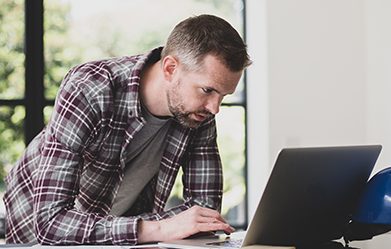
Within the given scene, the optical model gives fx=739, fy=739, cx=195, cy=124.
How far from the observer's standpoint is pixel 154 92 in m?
1.97

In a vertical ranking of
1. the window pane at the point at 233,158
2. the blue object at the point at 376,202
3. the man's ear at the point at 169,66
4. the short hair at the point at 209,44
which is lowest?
the window pane at the point at 233,158

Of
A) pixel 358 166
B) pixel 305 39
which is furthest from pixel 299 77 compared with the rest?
pixel 358 166

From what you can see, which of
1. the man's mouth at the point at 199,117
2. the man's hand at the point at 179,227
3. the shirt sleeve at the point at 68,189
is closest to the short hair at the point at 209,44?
the man's mouth at the point at 199,117

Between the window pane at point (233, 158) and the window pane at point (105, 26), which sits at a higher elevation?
the window pane at point (105, 26)

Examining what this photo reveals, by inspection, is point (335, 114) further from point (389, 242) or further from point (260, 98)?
point (389, 242)

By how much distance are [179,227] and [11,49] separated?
2.10m

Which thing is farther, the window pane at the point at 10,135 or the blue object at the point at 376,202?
the window pane at the point at 10,135

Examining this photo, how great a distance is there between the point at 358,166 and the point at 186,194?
1.80 feet

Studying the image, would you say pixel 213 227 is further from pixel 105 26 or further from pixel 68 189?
pixel 105 26

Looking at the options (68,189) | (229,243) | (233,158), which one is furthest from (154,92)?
(233,158)

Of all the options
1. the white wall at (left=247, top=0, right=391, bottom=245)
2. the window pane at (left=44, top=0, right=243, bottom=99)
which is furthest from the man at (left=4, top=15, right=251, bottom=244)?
the white wall at (left=247, top=0, right=391, bottom=245)

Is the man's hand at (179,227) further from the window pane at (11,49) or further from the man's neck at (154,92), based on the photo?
the window pane at (11,49)

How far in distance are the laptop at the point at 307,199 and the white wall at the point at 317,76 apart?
71.4 inches

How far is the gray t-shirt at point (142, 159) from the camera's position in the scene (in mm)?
1983
